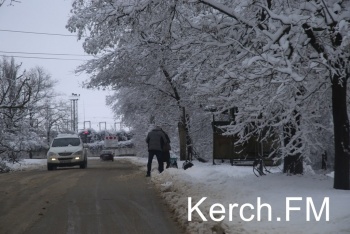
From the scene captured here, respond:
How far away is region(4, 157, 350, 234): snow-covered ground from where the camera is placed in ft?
22.2

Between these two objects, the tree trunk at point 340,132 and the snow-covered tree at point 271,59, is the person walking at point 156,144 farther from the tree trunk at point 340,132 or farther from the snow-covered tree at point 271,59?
the tree trunk at point 340,132

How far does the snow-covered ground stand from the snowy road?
52 centimetres

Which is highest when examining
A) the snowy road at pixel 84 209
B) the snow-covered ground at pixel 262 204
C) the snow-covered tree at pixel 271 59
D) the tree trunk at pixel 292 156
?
the snow-covered tree at pixel 271 59

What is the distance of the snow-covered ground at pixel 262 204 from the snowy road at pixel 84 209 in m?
0.52

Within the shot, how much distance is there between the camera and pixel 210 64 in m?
12.2

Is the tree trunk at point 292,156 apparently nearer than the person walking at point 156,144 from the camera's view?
Yes

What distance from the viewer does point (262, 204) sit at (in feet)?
27.0

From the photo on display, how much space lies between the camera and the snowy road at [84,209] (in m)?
8.35

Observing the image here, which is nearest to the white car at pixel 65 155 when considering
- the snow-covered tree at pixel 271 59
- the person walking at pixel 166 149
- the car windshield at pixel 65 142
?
the car windshield at pixel 65 142

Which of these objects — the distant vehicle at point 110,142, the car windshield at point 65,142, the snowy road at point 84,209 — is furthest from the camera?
the distant vehicle at point 110,142

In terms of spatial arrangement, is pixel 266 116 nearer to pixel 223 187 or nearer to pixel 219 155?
pixel 223 187

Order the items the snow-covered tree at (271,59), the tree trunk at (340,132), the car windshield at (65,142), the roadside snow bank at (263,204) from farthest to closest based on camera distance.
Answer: the car windshield at (65,142), the tree trunk at (340,132), the snow-covered tree at (271,59), the roadside snow bank at (263,204)

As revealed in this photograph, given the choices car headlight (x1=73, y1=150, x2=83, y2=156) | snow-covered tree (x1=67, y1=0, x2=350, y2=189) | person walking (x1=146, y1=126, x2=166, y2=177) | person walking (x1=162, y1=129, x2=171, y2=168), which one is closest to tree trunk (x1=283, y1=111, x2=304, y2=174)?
snow-covered tree (x1=67, y1=0, x2=350, y2=189)

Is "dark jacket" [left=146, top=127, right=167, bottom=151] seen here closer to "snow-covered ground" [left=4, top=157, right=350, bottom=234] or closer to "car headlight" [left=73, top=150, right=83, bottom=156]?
"snow-covered ground" [left=4, top=157, right=350, bottom=234]
